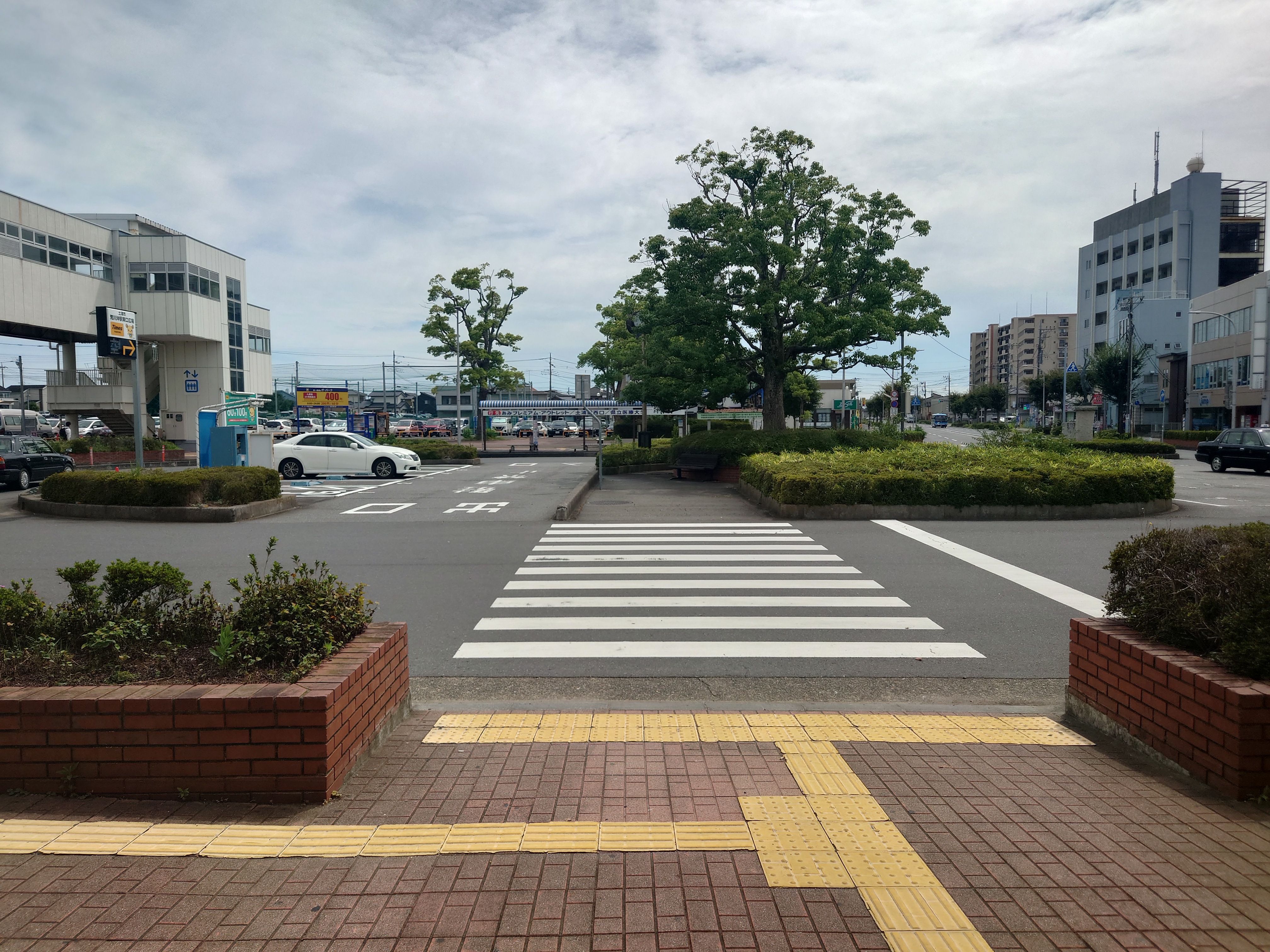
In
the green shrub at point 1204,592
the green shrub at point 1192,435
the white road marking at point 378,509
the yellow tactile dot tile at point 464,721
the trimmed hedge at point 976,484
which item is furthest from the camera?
the green shrub at point 1192,435

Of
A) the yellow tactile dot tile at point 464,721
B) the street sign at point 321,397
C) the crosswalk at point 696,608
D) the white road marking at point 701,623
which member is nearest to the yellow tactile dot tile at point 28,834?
the yellow tactile dot tile at point 464,721

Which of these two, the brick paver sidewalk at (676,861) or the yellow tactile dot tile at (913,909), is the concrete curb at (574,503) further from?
the yellow tactile dot tile at (913,909)

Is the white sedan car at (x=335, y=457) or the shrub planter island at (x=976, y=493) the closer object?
the shrub planter island at (x=976, y=493)

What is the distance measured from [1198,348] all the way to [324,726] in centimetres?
7658

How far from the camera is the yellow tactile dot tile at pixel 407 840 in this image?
3.31 metres

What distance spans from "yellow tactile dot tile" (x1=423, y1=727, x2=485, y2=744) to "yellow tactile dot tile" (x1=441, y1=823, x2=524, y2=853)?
102 cm

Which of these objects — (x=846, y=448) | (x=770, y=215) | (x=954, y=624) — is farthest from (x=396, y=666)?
(x=770, y=215)

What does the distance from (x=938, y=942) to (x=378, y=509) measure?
16.2 meters

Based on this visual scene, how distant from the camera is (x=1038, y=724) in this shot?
16.2 feet

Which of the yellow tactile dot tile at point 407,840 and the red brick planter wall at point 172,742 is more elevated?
the red brick planter wall at point 172,742

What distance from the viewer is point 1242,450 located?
93.4 feet

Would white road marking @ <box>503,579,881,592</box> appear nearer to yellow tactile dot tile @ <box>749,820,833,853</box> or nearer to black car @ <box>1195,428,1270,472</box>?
yellow tactile dot tile @ <box>749,820,833,853</box>

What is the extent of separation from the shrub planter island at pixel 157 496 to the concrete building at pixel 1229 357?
189ft

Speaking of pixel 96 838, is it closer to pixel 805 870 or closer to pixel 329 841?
pixel 329 841
